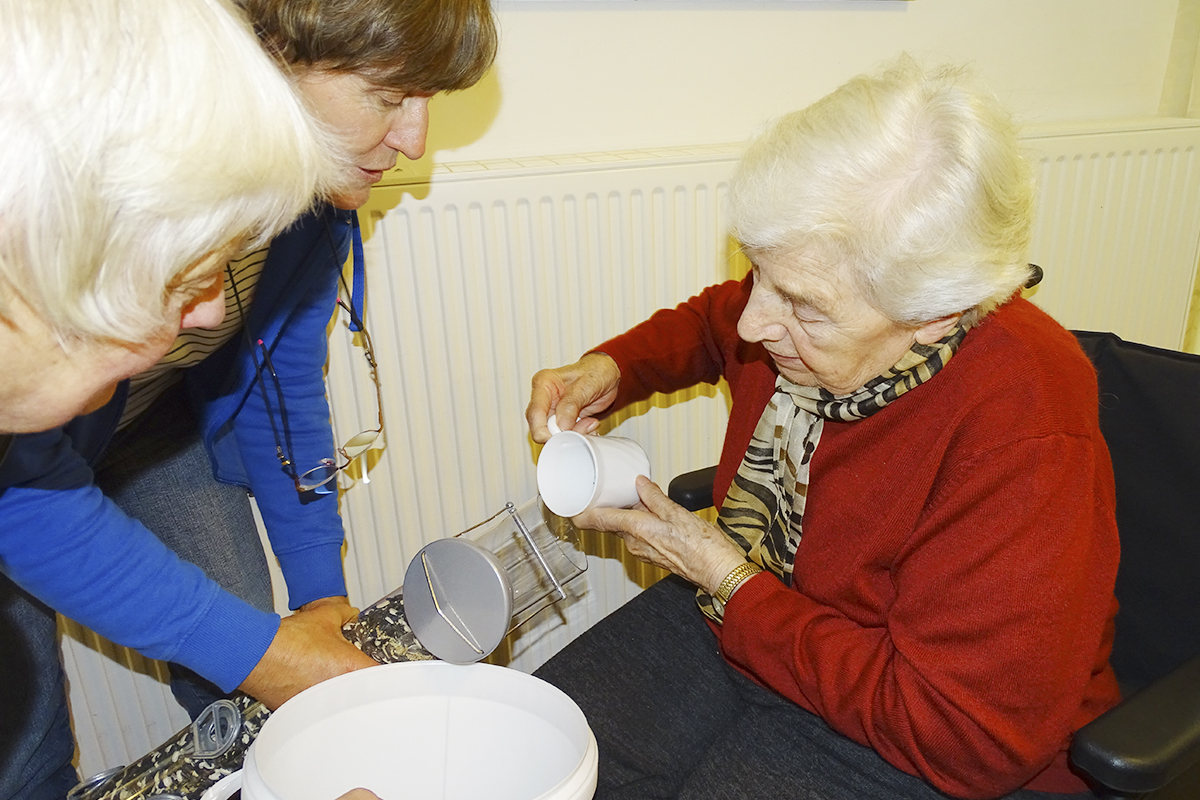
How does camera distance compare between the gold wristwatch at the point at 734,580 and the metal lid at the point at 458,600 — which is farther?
the gold wristwatch at the point at 734,580

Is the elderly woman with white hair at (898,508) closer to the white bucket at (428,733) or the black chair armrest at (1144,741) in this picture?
the black chair armrest at (1144,741)

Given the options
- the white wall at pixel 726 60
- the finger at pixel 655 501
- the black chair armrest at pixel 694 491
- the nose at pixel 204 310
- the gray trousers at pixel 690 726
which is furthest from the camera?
the white wall at pixel 726 60

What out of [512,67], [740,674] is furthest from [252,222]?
[512,67]

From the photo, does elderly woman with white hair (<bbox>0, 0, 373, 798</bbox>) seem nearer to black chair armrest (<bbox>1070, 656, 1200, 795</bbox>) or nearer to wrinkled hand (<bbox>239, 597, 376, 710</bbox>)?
wrinkled hand (<bbox>239, 597, 376, 710</bbox>)

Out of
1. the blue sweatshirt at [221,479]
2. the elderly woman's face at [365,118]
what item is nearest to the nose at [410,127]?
the elderly woman's face at [365,118]

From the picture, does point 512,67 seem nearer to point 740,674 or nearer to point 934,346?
point 934,346

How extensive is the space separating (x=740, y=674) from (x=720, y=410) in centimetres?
70

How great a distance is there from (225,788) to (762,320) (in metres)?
0.75

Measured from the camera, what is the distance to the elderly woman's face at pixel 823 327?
101 cm

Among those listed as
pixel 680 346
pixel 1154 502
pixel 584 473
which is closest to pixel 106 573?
pixel 584 473

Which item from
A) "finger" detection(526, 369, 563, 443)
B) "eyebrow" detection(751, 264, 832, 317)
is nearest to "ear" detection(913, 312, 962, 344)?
"eyebrow" detection(751, 264, 832, 317)

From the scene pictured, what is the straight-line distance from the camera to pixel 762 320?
3.59ft

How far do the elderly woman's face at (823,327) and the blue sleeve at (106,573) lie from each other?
0.67 meters

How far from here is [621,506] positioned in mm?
1238
